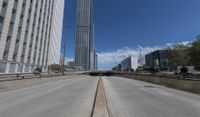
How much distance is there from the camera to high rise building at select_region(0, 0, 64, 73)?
34875 millimetres

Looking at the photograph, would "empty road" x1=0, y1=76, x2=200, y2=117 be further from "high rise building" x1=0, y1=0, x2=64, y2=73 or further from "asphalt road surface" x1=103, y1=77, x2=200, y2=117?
"high rise building" x1=0, y1=0, x2=64, y2=73

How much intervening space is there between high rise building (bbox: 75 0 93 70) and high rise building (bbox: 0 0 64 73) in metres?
60.0

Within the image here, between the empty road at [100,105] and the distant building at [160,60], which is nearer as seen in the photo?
the empty road at [100,105]

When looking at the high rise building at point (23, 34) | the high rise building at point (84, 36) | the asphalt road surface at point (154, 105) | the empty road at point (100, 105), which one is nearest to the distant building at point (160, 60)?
the high rise building at point (84, 36)

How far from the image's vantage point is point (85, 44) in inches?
5507

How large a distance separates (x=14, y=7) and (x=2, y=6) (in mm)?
4060

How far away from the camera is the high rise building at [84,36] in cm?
12968

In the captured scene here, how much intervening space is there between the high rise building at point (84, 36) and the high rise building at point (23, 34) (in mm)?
60041

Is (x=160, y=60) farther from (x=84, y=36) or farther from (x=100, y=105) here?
(x=100, y=105)

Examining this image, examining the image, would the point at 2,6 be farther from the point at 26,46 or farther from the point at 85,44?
the point at 85,44

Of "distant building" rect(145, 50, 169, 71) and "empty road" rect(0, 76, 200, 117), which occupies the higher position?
"distant building" rect(145, 50, 169, 71)

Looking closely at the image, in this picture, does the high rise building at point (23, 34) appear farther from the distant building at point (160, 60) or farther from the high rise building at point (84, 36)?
the distant building at point (160, 60)

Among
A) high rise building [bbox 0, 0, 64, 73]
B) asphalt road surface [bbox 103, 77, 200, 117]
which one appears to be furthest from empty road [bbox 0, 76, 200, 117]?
high rise building [bbox 0, 0, 64, 73]

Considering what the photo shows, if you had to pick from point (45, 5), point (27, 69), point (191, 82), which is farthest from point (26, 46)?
point (191, 82)
